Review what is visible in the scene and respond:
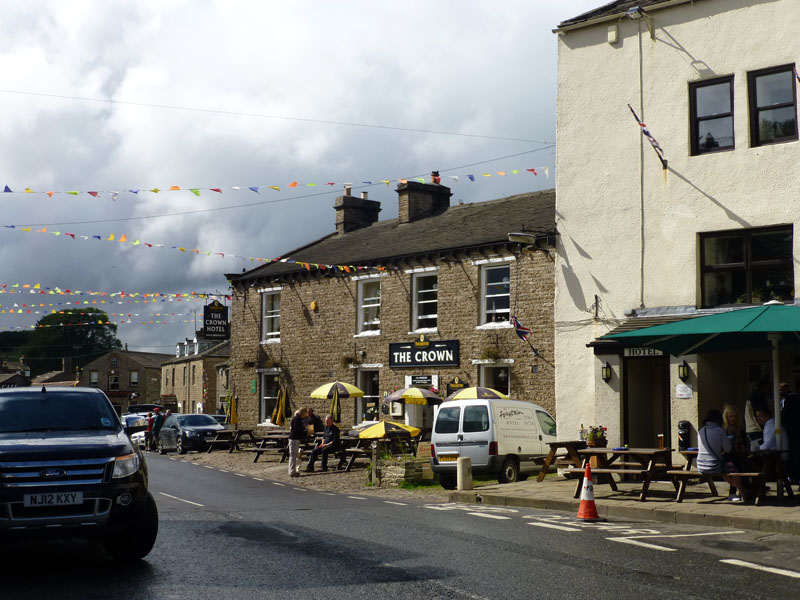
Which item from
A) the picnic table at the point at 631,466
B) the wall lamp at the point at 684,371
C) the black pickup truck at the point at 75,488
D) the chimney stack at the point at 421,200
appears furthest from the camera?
the chimney stack at the point at 421,200

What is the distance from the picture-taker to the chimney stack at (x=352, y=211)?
36.1 metres

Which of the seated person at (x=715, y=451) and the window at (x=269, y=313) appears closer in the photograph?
the seated person at (x=715, y=451)

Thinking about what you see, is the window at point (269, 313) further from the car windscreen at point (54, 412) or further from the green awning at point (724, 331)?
the car windscreen at point (54, 412)

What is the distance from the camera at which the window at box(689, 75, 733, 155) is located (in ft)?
60.5

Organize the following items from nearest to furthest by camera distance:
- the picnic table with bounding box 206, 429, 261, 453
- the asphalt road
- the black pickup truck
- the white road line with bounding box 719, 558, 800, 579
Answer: the asphalt road < the black pickup truck < the white road line with bounding box 719, 558, 800, 579 < the picnic table with bounding box 206, 429, 261, 453

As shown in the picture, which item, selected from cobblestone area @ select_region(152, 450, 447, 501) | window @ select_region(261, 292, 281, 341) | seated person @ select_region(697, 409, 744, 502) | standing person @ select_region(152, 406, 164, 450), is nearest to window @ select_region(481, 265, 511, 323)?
cobblestone area @ select_region(152, 450, 447, 501)

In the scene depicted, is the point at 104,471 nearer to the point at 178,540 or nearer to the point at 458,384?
the point at 178,540

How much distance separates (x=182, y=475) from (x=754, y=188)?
1436 centimetres

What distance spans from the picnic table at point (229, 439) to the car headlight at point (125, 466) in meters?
21.7

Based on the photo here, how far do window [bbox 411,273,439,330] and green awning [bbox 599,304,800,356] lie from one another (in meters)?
13.0

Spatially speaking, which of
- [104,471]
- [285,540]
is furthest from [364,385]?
[104,471]

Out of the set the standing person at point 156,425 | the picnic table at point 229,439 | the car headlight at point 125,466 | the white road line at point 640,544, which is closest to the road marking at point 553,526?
the white road line at point 640,544

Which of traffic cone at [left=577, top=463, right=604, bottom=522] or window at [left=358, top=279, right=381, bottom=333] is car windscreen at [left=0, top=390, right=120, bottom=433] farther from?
window at [left=358, top=279, right=381, bottom=333]

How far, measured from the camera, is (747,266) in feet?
59.0
